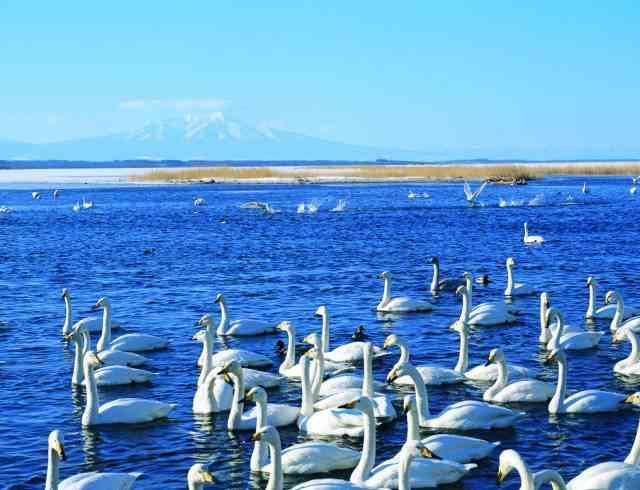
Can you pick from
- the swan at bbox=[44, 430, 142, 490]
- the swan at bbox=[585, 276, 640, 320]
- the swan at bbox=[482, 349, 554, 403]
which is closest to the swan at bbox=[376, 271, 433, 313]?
the swan at bbox=[585, 276, 640, 320]

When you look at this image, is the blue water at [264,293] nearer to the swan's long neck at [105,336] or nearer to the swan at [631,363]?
the swan at [631,363]

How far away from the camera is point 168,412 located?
1442 centimetres

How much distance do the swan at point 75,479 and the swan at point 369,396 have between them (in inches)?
142

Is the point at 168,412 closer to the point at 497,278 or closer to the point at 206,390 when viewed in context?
the point at 206,390

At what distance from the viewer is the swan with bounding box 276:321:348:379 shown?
16812 millimetres

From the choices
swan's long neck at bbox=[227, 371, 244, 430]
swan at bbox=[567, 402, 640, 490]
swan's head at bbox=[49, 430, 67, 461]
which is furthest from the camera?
swan's long neck at bbox=[227, 371, 244, 430]

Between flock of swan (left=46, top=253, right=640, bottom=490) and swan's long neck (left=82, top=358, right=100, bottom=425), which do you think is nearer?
flock of swan (left=46, top=253, right=640, bottom=490)

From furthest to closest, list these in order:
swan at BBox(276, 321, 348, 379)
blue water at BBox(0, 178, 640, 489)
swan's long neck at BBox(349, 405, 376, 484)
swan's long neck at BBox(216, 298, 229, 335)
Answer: swan's long neck at BBox(216, 298, 229, 335) → swan at BBox(276, 321, 348, 379) → blue water at BBox(0, 178, 640, 489) → swan's long neck at BBox(349, 405, 376, 484)

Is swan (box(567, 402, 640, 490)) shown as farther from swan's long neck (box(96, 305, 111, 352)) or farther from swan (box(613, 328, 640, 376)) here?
swan's long neck (box(96, 305, 111, 352))

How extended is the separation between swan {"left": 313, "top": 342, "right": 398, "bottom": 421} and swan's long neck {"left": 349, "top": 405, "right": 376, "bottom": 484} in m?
2.27

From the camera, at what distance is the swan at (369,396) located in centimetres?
1364

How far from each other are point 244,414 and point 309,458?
239cm

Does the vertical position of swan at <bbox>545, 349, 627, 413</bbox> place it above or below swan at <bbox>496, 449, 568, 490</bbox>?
below

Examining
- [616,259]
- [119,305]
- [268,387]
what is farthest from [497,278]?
[268,387]
